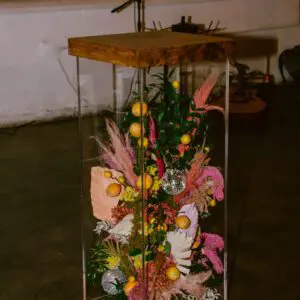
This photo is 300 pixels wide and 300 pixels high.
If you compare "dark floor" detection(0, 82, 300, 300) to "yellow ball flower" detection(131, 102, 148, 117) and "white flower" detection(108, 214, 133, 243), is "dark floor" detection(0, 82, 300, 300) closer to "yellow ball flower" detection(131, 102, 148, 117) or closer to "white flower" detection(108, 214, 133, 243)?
"white flower" detection(108, 214, 133, 243)

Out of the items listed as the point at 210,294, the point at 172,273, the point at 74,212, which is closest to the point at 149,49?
the point at 172,273

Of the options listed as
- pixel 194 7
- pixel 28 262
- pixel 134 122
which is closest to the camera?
pixel 134 122

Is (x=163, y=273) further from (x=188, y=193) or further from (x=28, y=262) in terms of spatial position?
(x=28, y=262)

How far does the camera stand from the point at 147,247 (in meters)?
1.78

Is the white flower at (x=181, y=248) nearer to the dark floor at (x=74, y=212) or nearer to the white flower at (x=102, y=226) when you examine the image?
the white flower at (x=102, y=226)

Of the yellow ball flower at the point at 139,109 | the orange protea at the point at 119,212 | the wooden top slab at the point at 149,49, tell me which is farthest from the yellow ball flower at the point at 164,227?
the wooden top slab at the point at 149,49

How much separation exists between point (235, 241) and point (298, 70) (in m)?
3.63

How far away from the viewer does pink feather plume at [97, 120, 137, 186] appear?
5.82 feet

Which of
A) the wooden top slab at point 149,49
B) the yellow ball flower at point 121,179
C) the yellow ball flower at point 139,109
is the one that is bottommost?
the yellow ball flower at point 121,179

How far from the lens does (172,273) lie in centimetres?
180

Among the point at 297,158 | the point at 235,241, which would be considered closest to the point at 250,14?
the point at 297,158

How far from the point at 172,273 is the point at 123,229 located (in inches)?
7.2

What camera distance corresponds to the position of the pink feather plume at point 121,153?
1.77 meters

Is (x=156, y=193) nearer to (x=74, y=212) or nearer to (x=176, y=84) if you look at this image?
(x=176, y=84)
